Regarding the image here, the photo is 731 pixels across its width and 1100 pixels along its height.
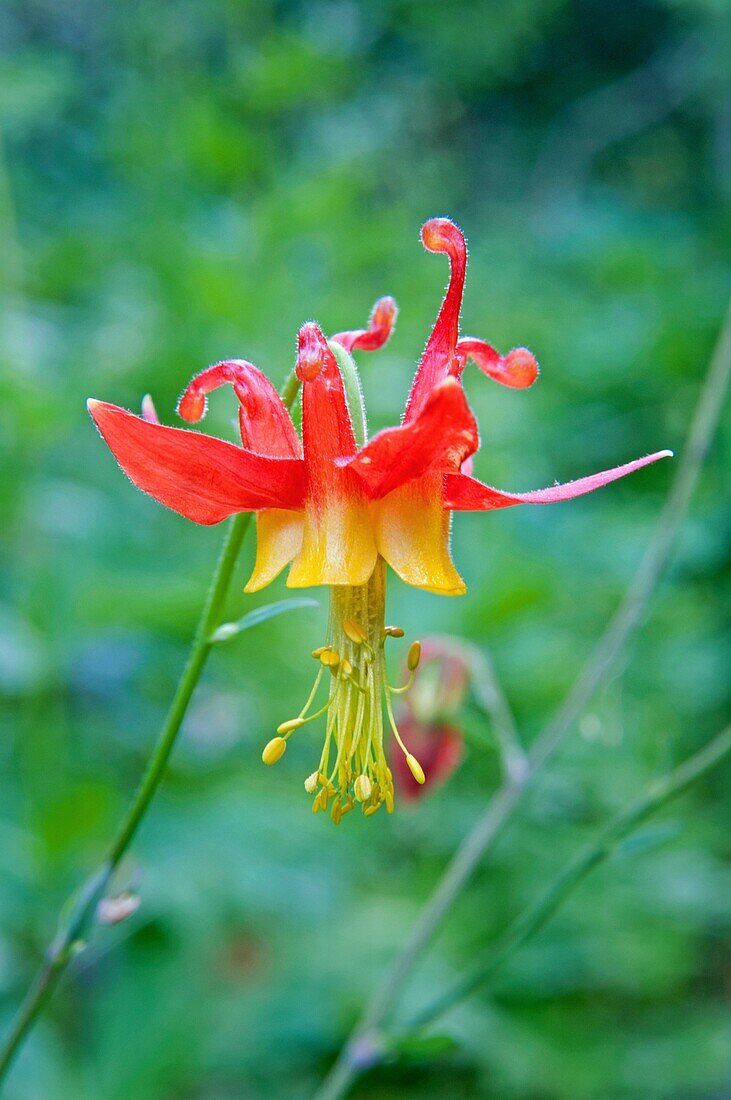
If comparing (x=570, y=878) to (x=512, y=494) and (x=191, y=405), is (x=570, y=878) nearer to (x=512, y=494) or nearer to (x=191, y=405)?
(x=512, y=494)

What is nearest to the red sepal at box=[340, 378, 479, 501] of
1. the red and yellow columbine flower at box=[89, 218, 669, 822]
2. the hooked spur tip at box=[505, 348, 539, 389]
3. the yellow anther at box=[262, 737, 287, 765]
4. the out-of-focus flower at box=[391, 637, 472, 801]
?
the red and yellow columbine flower at box=[89, 218, 669, 822]

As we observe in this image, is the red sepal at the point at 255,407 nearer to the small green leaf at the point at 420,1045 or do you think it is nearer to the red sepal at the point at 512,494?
the red sepal at the point at 512,494

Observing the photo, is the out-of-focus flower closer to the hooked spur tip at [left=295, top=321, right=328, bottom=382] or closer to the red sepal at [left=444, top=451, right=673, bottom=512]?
the red sepal at [left=444, top=451, right=673, bottom=512]

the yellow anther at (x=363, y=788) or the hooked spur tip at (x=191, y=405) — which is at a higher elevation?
the hooked spur tip at (x=191, y=405)

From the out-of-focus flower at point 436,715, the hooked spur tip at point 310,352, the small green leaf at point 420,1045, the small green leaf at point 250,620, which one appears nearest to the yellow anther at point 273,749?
the small green leaf at point 250,620

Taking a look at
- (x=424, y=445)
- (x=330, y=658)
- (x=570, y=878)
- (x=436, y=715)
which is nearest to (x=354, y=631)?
Result: (x=330, y=658)

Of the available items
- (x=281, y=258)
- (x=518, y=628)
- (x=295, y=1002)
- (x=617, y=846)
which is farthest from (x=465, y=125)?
(x=617, y=846)
